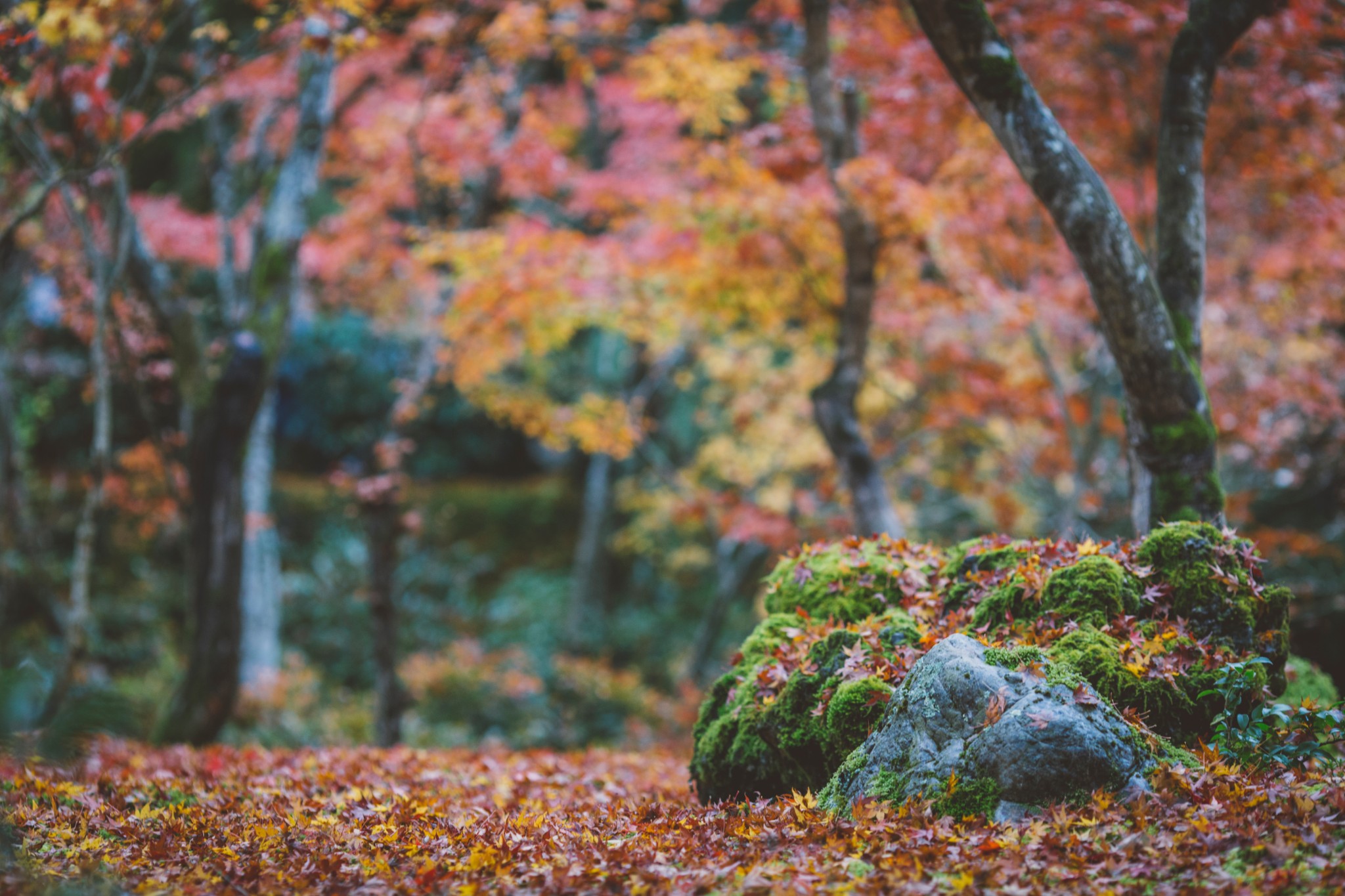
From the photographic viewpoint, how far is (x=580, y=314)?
30.5 feet

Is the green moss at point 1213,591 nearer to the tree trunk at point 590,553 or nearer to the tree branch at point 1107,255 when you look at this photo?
the tree branch at point 1107,255

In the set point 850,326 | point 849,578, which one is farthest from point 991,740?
point 850,326

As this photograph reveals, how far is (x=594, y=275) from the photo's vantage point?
909cm

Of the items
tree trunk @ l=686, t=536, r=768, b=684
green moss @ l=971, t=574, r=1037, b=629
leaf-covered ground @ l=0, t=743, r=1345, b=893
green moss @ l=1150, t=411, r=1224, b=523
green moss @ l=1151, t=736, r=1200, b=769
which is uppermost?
green moss @ l=1150, t=411, r=1224, b=523

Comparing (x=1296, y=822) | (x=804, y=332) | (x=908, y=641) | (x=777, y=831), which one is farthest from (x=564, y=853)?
(x=804, y=332)

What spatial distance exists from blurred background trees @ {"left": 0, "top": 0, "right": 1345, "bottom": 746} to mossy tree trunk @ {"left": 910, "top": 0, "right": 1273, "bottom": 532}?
66 centimetres

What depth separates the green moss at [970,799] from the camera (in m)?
3.11

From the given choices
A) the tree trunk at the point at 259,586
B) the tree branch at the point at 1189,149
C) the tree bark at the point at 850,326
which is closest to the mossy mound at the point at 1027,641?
the tree branch at the point at 1189,149

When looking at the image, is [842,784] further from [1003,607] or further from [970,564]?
[970,564]

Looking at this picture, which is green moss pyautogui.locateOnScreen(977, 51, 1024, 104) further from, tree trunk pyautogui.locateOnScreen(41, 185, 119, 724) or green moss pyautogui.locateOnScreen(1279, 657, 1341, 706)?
tree trunk pyautogui.locateOnScreen(41, 185, 119, 724)

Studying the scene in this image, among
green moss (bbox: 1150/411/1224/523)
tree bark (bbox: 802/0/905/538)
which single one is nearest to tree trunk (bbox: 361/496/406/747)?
tree bark (bbox: 802/0/905/538)

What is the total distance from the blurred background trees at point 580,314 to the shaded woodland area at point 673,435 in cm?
8

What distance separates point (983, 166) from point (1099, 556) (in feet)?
18.4

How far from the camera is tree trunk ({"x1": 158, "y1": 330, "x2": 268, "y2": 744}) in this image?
6.81 meters
